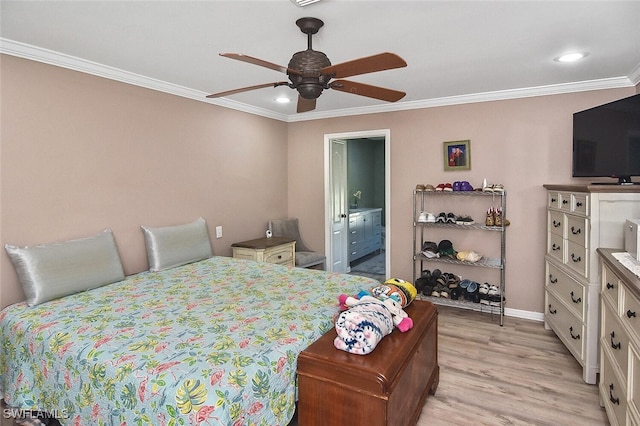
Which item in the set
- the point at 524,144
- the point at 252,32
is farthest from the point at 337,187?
the point at 252,32

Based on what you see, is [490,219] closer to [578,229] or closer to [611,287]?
[578,229]

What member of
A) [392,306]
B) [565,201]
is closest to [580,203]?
[565,201]

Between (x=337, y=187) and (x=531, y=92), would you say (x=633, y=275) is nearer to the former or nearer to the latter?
(x=531, y=92)

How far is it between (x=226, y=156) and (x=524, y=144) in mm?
3247

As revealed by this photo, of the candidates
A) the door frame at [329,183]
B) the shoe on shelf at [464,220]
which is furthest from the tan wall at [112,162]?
the shoe on shelf at [464,220]

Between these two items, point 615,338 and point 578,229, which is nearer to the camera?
point 615,338

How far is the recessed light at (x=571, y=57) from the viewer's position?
8.91ft

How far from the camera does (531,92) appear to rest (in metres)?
3.69

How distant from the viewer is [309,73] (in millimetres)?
1979

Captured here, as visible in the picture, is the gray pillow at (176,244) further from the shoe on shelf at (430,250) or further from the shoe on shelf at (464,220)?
the shoe on shelf at (464,220)

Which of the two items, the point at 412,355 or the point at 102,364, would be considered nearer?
the point at 102,364

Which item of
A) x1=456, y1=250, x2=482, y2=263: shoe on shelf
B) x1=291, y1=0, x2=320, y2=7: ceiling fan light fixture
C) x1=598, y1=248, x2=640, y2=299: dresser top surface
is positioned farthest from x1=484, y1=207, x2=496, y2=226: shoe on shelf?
x1=291, y1=0, x2=320, y2=7: ceiling fan light fixture

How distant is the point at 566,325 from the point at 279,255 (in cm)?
290

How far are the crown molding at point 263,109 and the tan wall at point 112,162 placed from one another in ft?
0.20
